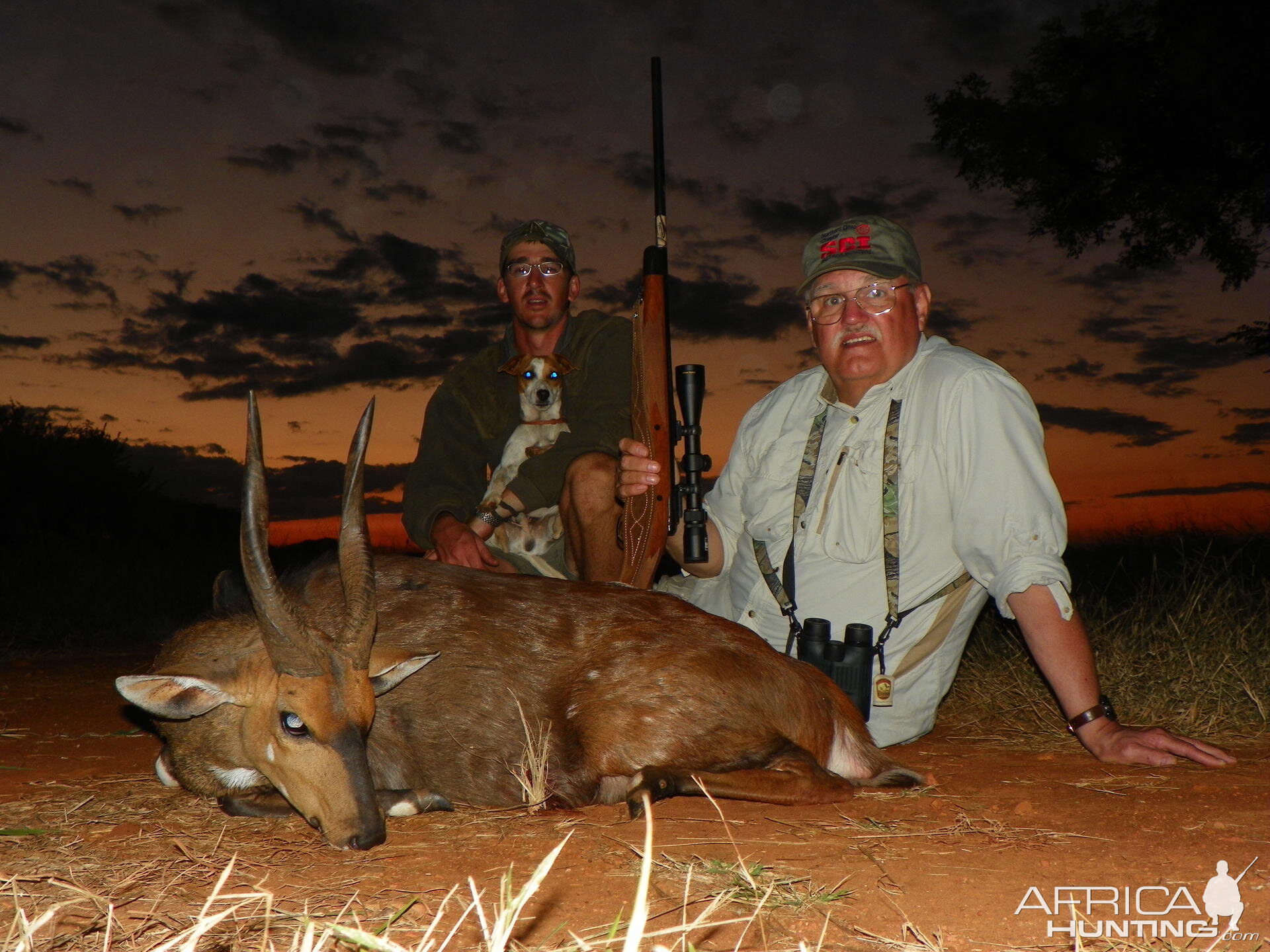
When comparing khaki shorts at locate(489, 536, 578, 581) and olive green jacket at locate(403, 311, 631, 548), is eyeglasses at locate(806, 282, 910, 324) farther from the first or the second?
khaki shorts at locate(489, 536, 578, 581)

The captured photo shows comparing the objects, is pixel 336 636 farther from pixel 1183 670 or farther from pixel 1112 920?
pixel 1183 670

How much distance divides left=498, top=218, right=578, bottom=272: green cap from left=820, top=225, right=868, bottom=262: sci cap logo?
86.1 inches

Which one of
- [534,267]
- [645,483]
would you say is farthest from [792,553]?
[534,267]

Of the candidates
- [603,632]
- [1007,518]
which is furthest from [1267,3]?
[603,632]

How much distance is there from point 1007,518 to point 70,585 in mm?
11403

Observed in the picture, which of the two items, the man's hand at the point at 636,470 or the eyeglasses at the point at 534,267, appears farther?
the eyeglasses at the point at 534,267

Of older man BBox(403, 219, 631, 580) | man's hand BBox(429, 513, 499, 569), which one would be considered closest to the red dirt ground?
man's hand BBox(429, 513, 499, 569)

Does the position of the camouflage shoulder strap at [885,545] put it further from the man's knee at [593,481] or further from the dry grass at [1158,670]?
the man's knee at [593,481]

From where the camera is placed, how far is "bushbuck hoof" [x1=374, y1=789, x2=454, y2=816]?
353cm

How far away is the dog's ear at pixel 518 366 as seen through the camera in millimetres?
6305

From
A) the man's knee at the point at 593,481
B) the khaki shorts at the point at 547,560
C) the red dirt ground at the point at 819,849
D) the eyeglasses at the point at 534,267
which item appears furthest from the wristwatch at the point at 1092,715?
the eyeglasses at the point at 534,267

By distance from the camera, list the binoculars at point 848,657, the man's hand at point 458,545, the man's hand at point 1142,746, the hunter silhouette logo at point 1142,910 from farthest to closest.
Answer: the man's hand at point 458,545 → the binoculars at point 848,657 → the man's hand at point 1142,746 → the hunter silhouette logo at point 1142,910

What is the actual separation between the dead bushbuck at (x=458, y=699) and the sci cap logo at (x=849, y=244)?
172 cm

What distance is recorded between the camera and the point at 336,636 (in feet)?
11.6
